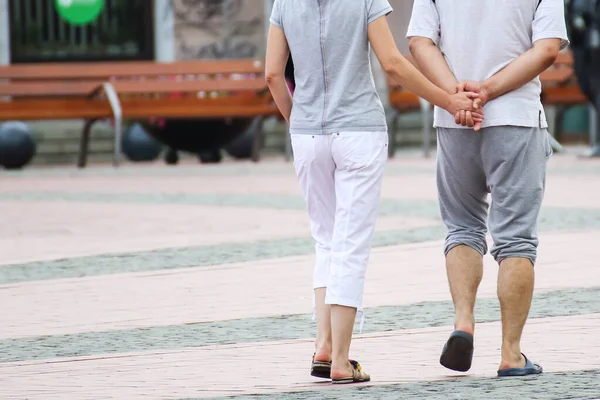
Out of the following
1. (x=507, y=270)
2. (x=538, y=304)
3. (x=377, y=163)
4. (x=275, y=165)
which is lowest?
(x=275, y=165)

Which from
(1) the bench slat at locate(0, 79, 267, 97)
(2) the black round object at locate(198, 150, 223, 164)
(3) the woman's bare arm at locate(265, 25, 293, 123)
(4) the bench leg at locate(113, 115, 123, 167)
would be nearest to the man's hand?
(3) the woman's bare arm at locate(265, 25, 293, 123)

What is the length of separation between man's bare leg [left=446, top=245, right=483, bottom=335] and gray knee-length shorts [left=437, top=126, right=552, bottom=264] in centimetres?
3

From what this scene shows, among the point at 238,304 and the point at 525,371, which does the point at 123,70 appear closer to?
the point at 238,304

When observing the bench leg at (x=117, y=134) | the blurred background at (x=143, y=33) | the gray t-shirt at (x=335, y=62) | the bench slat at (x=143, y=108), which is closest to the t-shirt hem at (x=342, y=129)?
the gray t-shirt at (x=335, y=62)

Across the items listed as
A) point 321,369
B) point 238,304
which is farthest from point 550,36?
point 238,304

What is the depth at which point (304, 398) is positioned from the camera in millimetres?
4773

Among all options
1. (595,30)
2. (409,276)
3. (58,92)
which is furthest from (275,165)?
(409,276)

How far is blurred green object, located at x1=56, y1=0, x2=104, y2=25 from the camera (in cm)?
2159

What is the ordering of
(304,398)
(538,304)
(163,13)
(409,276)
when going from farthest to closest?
(163,13)
(409,276)
(538,304)
(304,398)

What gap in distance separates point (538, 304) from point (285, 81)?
194 centimetres

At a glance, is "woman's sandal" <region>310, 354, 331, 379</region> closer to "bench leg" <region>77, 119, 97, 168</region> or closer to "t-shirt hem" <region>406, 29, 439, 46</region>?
"t-shirt hem" <region>406, 29, 439, 46</region>

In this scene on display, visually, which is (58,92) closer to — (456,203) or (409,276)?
(409,276)

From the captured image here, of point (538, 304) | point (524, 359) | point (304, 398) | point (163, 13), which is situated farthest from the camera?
point (163, 13)

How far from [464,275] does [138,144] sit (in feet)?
46.5
